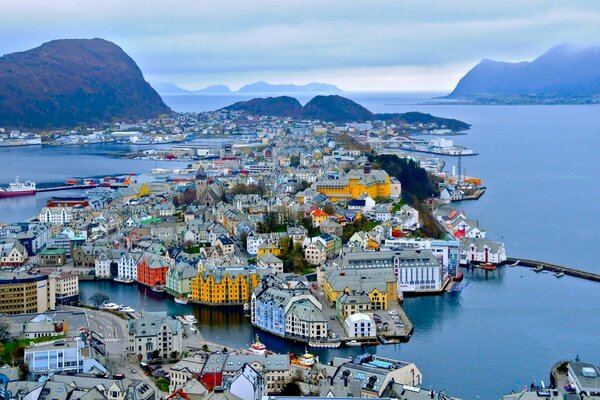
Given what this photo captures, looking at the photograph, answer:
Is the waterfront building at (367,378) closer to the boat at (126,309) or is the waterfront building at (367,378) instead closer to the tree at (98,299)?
the boat at (126,309)

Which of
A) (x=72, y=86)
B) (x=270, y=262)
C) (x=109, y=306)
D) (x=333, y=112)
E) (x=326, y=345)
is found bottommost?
(x=326, y=345)

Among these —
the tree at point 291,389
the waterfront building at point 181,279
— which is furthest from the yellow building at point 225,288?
the tree at point 291,389

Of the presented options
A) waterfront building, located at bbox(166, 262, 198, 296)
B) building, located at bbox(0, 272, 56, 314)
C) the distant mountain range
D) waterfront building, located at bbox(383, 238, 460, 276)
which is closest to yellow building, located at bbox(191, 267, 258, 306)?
waterfront building, located at bbox(166, 262, 198, 296)

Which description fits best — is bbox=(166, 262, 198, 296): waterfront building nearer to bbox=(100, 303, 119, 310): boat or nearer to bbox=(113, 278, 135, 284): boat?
bbox=(113, 278, 135, 284): boat

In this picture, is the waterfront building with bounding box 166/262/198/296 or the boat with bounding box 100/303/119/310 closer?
the boat with bounding box 100/303/119/310

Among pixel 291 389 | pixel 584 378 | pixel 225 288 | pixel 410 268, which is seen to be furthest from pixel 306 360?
pixel 410 268

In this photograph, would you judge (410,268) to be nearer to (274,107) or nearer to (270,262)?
(270,262)
